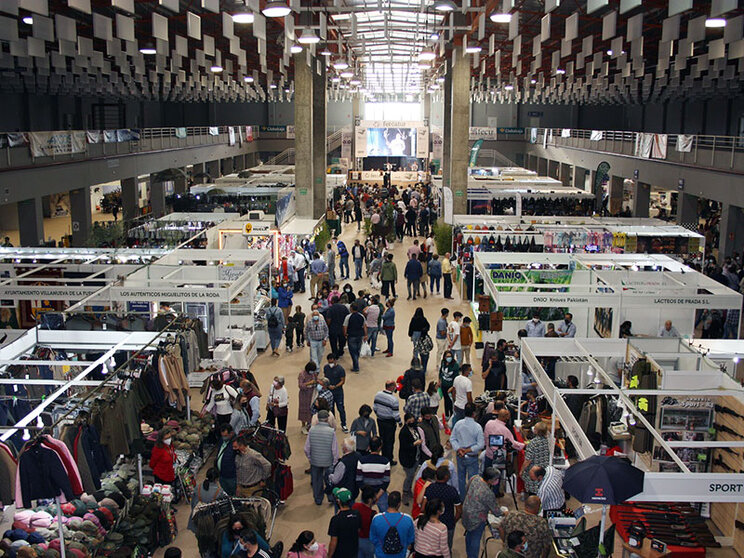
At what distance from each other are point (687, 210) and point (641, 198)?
17.9 feet

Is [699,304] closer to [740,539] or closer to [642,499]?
[740,539]

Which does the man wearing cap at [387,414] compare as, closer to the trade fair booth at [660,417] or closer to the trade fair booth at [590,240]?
the trade fair booth at [660,417]

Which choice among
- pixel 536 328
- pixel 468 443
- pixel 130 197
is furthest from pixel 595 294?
pixel 130 197

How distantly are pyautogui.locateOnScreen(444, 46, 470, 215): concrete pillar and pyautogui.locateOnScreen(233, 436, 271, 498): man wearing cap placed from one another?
18766 millimetres

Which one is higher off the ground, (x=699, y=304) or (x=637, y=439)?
(x=699, y=304)

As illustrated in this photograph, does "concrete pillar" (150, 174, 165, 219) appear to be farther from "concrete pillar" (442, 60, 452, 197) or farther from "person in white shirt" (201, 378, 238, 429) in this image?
"person in white shirt" (201, 378, 238, 429)

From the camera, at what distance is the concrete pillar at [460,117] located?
81.9ft

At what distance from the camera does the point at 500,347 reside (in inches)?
439

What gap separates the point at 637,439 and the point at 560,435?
2.70 ft

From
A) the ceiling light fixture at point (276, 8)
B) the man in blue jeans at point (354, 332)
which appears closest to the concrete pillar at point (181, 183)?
the ceiling light fixture at point (276, 8)

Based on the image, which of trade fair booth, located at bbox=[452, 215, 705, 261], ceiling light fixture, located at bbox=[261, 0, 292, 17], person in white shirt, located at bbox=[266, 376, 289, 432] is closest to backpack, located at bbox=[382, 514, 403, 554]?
Result: person in white shirt, located at bbox=[266, 376, 289, 432]

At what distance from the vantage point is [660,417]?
8742 millimetres

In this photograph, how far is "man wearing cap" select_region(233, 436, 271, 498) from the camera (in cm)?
747

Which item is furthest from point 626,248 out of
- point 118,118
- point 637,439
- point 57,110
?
point 118,118
